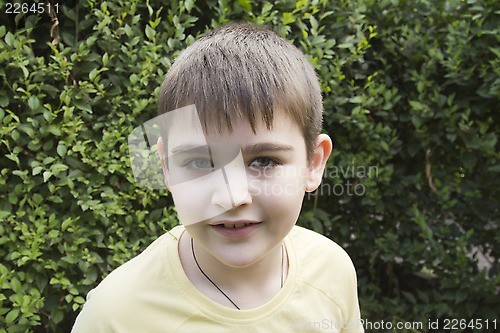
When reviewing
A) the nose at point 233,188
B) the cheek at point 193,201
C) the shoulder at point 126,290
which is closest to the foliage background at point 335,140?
the shoulder at point 126,290

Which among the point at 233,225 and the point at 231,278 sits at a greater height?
the point at 233,225

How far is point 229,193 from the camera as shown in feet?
4.44

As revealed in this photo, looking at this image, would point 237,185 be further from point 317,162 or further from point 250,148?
point 317,162

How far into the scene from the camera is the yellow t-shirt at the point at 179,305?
1408mm

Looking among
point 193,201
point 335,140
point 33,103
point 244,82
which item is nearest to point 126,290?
point 193,201

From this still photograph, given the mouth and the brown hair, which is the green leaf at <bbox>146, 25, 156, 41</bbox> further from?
the mouth

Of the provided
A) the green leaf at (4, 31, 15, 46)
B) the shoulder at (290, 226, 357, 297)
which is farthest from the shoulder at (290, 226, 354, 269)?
the green leaf at (4, 31, 15, 46)

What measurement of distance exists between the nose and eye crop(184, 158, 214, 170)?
29 millimetres

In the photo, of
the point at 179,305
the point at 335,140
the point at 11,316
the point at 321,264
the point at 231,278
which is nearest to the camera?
the point at 179,305

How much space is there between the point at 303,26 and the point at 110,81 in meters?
0.85

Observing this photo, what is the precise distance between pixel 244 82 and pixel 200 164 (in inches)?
8.5

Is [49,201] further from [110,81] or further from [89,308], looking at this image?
[89,308]

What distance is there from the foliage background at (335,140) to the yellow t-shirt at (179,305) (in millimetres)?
720

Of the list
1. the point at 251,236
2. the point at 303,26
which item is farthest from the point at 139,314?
the point at 303,26
